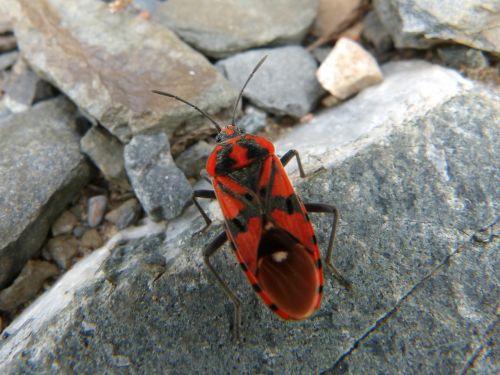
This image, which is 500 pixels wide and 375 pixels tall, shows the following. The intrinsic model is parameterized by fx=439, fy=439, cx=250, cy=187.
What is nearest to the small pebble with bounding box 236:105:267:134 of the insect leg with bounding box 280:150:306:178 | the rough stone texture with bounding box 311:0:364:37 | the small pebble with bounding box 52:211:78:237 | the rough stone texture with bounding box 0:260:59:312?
the insect leg with bounding box 280:150:306:178

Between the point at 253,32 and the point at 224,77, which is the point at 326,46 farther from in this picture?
the point at 224,77

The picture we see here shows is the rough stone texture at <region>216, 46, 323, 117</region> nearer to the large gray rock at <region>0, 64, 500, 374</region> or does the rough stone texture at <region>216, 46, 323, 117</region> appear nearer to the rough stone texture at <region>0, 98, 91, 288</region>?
the large gray rock at <region>0, 64, 500, 374</region>

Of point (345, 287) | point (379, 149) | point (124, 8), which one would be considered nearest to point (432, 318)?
point (345, 287)

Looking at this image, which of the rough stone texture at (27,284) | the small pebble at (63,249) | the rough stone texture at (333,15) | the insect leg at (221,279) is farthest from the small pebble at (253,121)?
the rough stone texture at (27,284)

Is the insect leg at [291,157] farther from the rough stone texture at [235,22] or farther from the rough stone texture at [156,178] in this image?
the rough stone texture at [235,22]

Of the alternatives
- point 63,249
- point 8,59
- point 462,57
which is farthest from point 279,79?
point 8,59

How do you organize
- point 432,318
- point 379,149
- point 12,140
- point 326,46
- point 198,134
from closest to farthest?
point 432,318
point 379,149
point 12,140
point 198,134
point 326,46
